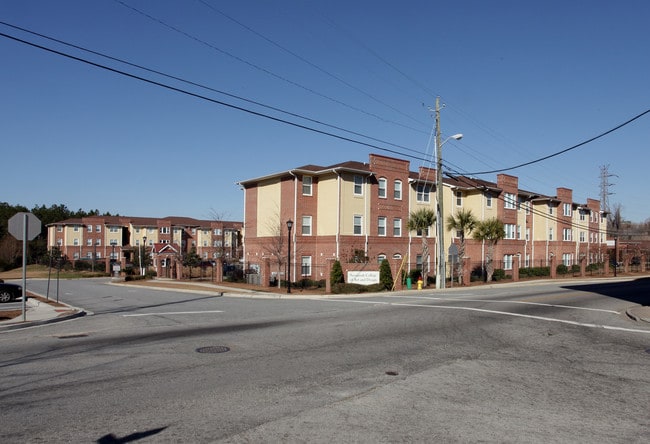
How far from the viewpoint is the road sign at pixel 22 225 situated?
14.0 m

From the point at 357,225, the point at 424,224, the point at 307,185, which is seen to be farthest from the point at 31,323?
the point at 357,225

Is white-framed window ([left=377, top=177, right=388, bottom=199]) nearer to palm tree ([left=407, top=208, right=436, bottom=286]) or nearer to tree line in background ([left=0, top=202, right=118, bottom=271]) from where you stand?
palm tree ([left=407, top=208, right=436, bottom=286])

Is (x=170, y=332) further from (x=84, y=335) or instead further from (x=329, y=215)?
(x=329, y=215)

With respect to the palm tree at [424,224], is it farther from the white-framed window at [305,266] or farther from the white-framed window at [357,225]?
the white-framed window at [305,266]

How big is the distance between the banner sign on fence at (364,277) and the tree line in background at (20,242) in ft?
154

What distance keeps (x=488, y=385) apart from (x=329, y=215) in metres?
30.5

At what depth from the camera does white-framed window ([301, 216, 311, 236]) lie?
128ft

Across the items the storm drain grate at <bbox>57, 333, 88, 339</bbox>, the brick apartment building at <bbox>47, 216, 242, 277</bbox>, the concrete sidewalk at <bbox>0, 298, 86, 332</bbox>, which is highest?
Answer: the brick apartment building at <bbox>47, 216, 242, 277</bbox>

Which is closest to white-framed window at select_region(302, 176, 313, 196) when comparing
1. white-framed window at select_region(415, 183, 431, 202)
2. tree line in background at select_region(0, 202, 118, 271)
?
white-framed window at select_region(415, 183, 431, 202)

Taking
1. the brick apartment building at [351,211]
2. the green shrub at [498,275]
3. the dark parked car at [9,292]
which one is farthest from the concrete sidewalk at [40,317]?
the green shrub at [498,275]

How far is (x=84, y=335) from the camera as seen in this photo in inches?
495

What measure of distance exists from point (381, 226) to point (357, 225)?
251cm

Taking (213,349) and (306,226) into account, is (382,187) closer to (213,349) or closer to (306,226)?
(306,226)

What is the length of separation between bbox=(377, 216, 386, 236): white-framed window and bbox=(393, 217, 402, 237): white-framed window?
1.23 meters
